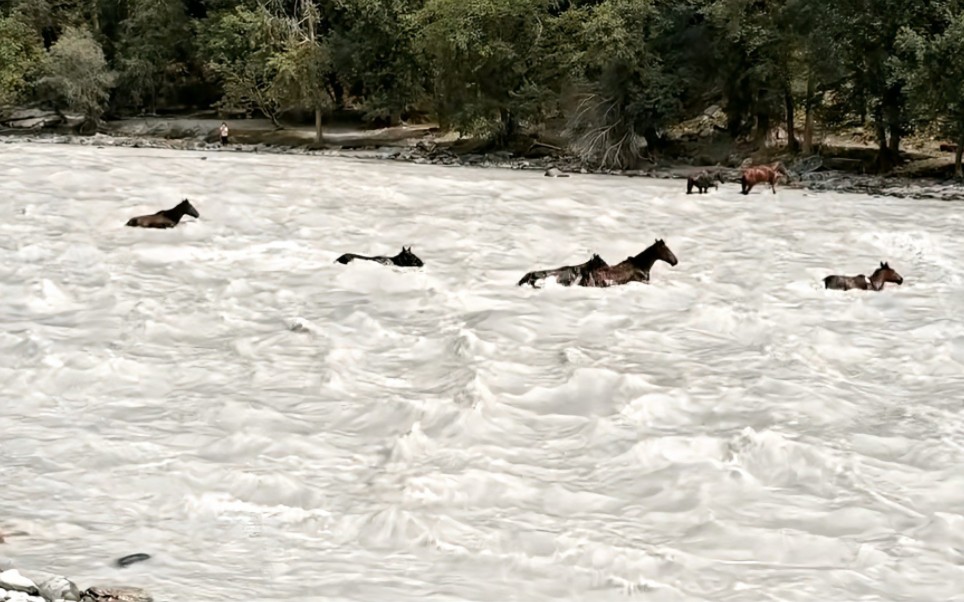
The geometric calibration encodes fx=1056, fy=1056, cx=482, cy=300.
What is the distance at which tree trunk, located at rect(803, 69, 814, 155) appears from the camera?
123 ft

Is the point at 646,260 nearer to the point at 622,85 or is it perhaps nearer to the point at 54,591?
the point at 54,591

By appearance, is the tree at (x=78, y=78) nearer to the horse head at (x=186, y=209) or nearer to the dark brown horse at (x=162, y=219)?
the horse head at (x=186, y=209)

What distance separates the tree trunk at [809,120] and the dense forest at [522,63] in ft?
0.34

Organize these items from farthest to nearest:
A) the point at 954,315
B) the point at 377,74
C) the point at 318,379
→ the point at 377,74 → the point at 954,315 → the point at 318,379

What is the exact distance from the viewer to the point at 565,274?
16328 millimetres

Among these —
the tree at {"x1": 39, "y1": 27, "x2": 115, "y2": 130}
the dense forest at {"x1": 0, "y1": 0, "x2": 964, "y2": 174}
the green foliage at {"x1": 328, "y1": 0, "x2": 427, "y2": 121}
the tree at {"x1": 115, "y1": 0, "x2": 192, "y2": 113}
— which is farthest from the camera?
the tree at {"x1": 115, "y1": 0, "x2": 192, "y2": 113}

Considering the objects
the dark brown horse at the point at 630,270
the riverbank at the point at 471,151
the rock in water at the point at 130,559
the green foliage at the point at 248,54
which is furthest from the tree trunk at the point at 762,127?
the rock in water at the point at 130,559

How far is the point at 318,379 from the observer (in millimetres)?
11586

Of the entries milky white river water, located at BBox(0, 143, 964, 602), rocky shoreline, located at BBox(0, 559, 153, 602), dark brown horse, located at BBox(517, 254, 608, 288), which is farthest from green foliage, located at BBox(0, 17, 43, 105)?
rocky shoreline, located at BBox(0, 559, 153, 602)

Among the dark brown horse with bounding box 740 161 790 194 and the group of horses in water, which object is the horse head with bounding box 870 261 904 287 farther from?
the dark brown horse with bounding box 740 161 790 194

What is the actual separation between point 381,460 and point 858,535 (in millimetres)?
3955

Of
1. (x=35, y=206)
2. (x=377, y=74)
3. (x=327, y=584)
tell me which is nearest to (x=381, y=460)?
(x=327, y=584)

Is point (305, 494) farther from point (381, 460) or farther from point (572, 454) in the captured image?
point (572, 454)

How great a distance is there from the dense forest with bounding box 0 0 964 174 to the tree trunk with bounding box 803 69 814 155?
104mm
